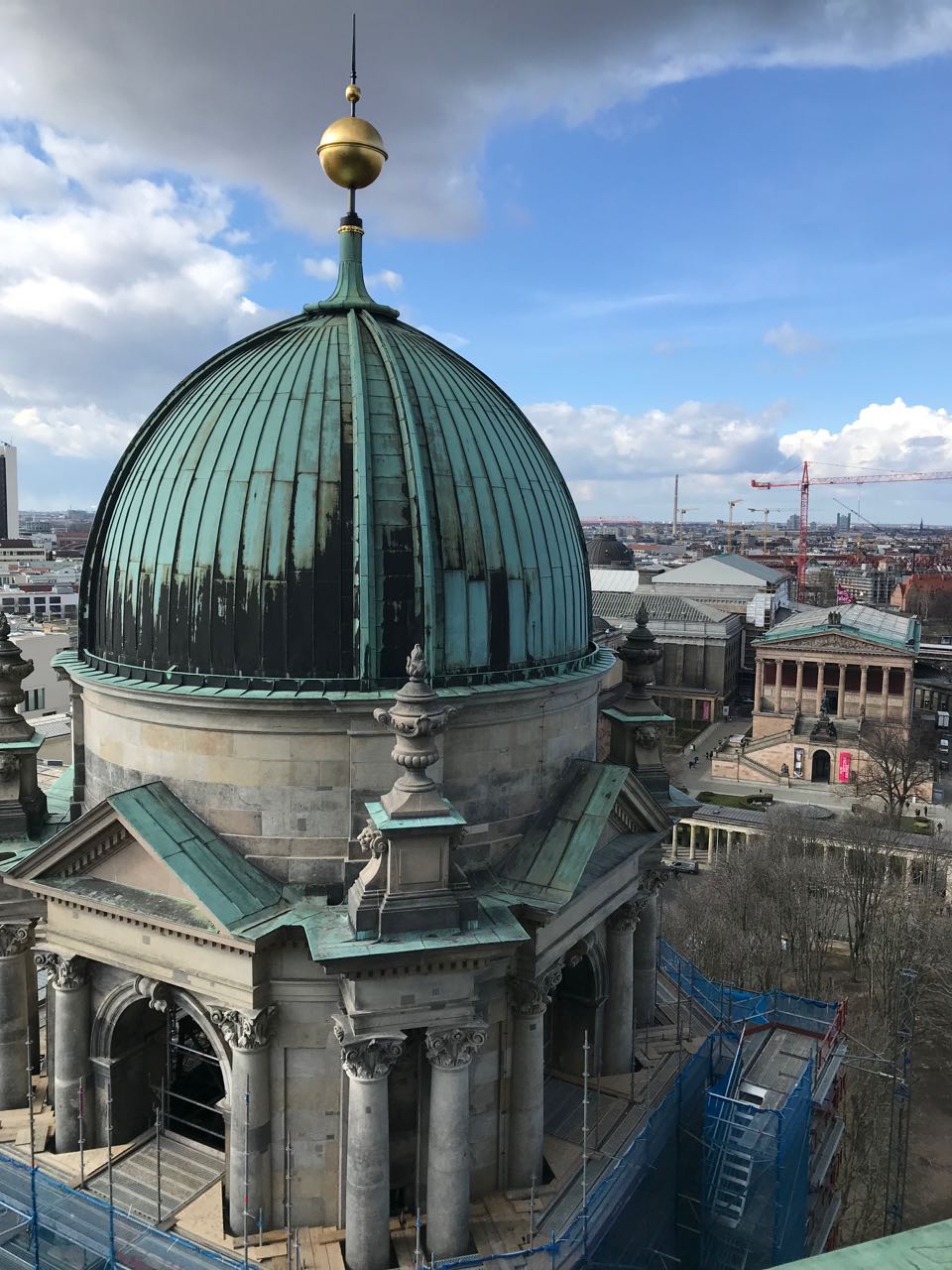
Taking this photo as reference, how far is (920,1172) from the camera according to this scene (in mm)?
47750

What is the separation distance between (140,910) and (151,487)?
39.8ft

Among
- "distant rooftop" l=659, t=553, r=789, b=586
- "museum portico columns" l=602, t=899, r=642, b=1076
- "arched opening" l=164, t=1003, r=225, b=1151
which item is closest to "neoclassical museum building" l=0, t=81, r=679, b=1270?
"arched opening" l=164, t=1003, r=225, b=1151

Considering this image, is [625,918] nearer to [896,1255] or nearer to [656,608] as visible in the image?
[896,1255]

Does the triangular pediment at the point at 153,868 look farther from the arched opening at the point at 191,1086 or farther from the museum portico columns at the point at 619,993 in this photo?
the museum portico columns at the point at 619,993

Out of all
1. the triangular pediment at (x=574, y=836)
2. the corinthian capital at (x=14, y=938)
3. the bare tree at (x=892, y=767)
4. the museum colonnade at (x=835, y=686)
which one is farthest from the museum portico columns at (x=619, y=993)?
the museum colonnade at (x=835, y=686)

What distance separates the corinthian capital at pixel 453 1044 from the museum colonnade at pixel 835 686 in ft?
352

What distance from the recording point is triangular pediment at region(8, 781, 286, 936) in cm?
2319

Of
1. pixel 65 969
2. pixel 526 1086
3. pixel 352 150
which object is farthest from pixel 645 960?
pixel 352 150

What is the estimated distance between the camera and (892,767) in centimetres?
9700

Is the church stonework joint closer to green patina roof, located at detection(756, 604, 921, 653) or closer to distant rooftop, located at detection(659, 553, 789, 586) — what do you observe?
green patina roof, located at detection(756, 604, 921, 653)

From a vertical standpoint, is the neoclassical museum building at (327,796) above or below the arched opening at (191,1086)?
above

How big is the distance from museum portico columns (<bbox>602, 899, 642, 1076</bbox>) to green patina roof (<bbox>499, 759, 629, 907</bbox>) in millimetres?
5716

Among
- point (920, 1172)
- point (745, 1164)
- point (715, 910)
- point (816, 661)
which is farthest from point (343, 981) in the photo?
point (816, 661)

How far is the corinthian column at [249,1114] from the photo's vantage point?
23203mm
